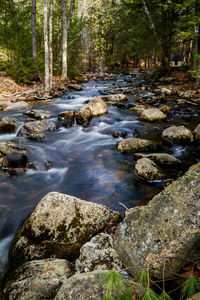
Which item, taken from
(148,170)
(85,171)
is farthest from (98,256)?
(85,171)

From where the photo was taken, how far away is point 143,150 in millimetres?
6312

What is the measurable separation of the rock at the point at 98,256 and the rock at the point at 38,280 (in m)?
0.20

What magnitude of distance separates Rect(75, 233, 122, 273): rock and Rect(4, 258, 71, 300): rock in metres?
0.20

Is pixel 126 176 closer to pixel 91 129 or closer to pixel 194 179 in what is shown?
pixel 194 179

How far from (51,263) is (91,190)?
231 cm

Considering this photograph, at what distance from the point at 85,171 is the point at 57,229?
2.72m

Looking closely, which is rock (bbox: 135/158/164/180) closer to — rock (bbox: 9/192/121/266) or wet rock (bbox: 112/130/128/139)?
rock (bbox: 9/192/121/266)

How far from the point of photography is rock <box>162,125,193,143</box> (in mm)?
6797

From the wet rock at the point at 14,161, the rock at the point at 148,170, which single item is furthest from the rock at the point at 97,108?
the rock at the point at 148,170

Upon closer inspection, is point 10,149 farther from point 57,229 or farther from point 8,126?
point 57,229

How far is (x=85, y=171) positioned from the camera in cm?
562

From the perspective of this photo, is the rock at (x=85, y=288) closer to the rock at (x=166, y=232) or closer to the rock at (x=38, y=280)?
the rock at (x=166, y=232)

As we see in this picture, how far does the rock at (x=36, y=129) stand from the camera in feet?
24.0

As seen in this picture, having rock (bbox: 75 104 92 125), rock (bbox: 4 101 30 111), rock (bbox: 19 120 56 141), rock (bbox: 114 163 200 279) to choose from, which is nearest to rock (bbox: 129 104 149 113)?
rock (bbox: 75 104 92 125)
